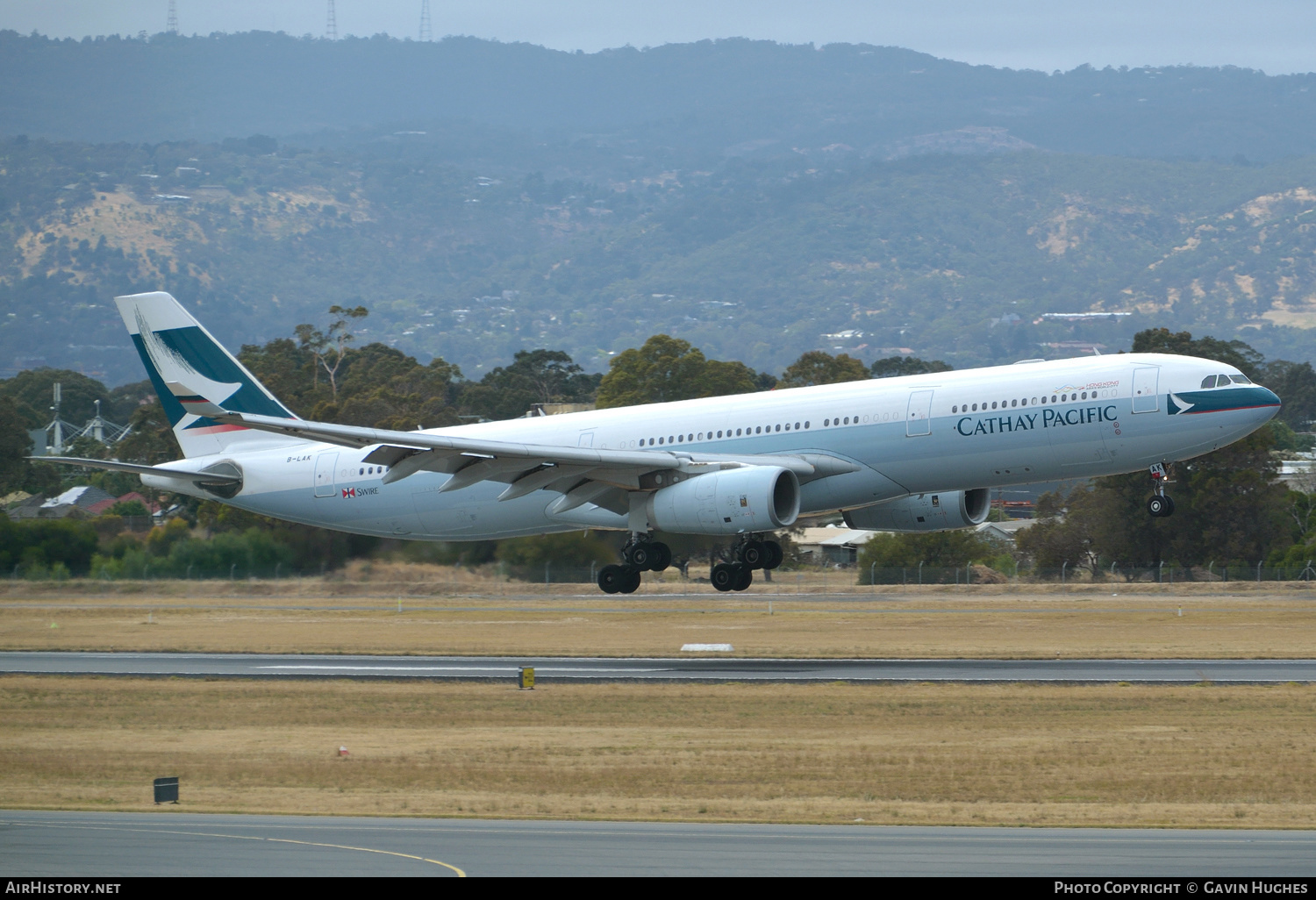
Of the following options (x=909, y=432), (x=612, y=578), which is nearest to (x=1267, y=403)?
(x=909, y=432)

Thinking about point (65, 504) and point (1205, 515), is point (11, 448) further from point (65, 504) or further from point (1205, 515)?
point (1205, 515)

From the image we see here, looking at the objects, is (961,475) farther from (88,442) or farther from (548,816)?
(88,442)

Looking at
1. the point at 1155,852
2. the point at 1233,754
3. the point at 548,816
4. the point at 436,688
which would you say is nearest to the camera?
the point at 1155,852

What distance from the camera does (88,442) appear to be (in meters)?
144

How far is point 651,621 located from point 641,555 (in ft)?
67.6

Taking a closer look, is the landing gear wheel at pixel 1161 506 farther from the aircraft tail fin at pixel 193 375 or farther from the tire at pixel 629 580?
the aircraft tail fin at pixel 193 375

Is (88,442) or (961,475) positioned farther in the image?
(88,442)

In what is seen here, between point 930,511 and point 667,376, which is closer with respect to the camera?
point 930,511

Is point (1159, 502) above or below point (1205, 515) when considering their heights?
below

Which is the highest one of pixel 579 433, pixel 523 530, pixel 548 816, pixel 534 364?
pixel 534 364

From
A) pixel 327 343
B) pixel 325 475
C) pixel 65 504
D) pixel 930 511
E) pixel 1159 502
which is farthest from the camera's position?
pixel 327 343

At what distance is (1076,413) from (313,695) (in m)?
21.6

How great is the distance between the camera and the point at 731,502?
125 ft

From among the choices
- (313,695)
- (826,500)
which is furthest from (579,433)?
(313,695)
